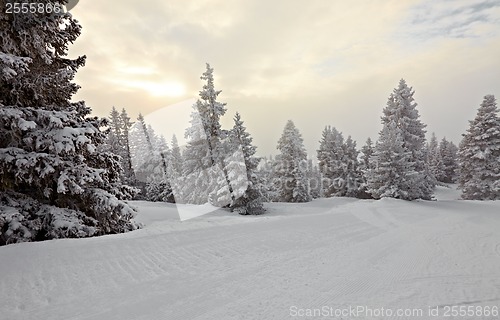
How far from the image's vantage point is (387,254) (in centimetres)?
928

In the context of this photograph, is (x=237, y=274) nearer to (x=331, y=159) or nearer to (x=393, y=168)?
(x=393, y=168)

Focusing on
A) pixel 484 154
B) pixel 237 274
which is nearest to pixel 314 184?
pixel 484 154

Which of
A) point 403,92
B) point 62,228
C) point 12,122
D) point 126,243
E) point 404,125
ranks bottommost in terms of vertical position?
point 126,243

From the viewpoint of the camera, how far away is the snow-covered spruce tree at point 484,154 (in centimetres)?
2770

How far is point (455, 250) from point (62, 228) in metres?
12.3

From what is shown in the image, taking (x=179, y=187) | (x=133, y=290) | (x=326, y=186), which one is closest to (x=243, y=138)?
(x=179, y=187)

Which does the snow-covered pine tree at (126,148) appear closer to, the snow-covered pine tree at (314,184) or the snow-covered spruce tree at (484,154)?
the snow-covered pine tree at (314,184)

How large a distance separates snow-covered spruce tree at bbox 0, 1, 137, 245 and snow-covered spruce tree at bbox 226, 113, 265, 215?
48.5 ft

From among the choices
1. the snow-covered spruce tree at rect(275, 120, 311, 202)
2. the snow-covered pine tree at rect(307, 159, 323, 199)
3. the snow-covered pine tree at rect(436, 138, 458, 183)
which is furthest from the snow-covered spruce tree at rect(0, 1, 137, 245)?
the snow-covered pine tree at rect(436, 138, 458, 183)

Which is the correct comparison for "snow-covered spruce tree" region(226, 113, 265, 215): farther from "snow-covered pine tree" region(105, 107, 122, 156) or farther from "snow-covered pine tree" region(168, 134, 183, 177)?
"snow-covered pine tree" region(105, 107, 122, 156)

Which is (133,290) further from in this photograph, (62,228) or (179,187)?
(179,187)

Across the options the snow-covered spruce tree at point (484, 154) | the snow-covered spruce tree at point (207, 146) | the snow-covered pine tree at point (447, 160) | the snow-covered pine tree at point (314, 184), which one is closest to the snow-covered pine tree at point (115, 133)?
the snow-covered spruce tree at point (207, 146)

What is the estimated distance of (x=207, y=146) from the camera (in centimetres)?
2519

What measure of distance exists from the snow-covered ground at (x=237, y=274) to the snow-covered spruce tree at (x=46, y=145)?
30.6 inches
